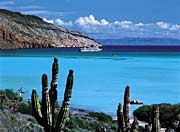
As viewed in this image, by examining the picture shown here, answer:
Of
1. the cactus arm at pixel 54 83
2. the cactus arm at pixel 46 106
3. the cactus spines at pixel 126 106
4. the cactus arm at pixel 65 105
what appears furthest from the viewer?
the cactus spines at pixel 126 106

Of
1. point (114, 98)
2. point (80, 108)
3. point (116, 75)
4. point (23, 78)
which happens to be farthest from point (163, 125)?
point (116, 75)

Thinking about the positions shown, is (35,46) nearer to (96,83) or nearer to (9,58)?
(9,58)

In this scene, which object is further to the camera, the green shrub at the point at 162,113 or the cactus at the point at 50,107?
the green shrub at the point at 162,113

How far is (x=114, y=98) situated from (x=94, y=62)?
23.2 meters

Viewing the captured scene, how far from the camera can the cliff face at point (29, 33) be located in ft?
180

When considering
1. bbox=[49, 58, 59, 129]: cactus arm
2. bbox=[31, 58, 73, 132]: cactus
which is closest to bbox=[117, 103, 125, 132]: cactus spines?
bbox=[31, 58, 73, 132]: cactus

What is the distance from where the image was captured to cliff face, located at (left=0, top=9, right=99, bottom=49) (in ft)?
180

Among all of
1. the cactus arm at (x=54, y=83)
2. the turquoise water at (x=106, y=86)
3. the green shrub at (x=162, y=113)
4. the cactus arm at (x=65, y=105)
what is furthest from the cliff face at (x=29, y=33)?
the cactus arm at (x=65, y=105)

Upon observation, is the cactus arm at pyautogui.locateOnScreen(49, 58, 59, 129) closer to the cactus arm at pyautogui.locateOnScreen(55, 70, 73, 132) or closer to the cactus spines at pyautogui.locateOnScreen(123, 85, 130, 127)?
the cactus arm at pyautogui.locateOnScreen(55, 70, 73, 132)

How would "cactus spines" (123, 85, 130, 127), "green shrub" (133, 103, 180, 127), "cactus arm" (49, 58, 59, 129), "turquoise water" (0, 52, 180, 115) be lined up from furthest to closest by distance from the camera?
1. "turquoise water" (0, 52, 180, 115)
2. "green shrub" (133, 103, 180, 127)
3. "cactus spines" (123, 85, 130, 127)
4. "cactus arm" (49, 58, 59, 129)

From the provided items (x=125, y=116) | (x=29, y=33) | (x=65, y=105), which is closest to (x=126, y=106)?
(x=125, y=116)

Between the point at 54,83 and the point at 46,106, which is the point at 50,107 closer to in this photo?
the point at 46,106

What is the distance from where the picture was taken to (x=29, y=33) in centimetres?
6238

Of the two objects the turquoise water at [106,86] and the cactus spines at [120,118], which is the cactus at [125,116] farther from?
the turquoise water at [106,86]
